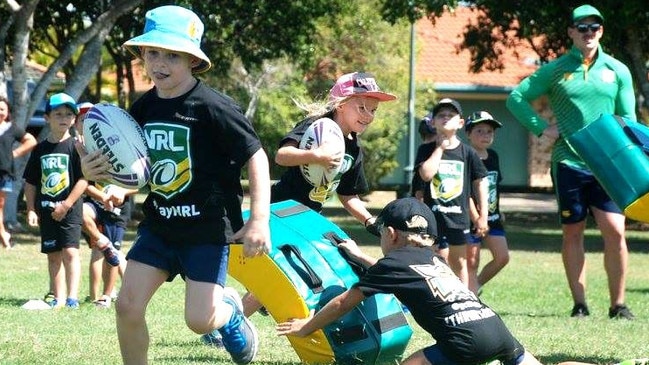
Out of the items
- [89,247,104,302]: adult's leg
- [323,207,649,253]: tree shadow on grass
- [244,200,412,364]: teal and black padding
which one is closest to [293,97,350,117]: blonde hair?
[244,200,412,364]: teal and black padding

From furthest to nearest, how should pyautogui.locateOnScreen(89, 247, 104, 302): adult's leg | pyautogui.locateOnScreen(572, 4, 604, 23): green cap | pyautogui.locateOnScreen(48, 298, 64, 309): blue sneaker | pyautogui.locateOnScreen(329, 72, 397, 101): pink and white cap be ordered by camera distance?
pyautogui.locateOnScreen(89, 247, 104, 302): adult's leg < pyautogui.locateOnScreen(48, 298, 64, 309): blue sneaker < pyautogui.locateOnScreen(572, 4, 604, 23): green cap < pyautogui.locateOnScreen(329, 72, 397, 101): pink and white cap

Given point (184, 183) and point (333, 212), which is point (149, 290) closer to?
point (184, 183)

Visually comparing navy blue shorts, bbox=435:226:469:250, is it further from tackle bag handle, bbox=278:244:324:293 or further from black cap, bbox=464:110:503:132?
tackle bag handle, bbox=278:244:324:293

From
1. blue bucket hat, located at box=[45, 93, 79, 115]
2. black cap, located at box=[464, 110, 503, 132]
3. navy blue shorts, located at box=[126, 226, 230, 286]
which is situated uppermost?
blue bucket hat, located at box=[45, 93, 79, 115]

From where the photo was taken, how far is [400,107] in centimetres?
3506

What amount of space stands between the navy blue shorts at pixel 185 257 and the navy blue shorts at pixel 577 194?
3.96m

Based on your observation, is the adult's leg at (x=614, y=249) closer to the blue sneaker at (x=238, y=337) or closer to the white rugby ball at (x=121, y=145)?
the blue sneaker at (x=238, y=337)

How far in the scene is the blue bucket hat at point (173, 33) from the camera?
5.44m

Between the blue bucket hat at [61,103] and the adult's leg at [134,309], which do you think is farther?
the blue bucket hat at [61,103]

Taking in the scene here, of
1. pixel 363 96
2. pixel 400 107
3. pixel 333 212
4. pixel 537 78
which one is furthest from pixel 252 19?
pixel 363 96

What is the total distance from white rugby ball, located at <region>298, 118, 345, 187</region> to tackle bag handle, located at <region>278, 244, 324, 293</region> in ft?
1.98

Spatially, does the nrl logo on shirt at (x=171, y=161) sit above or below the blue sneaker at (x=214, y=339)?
above

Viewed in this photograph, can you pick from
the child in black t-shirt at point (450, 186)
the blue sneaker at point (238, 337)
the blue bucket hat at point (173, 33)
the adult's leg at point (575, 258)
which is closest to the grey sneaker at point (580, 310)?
the adult's leg at point (575, 258)

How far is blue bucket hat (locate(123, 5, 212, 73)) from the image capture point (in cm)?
544
